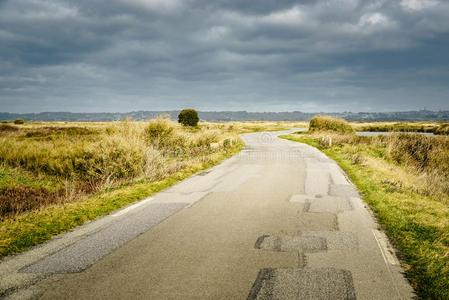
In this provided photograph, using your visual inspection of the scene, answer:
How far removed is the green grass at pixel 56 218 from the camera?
20.9 feet

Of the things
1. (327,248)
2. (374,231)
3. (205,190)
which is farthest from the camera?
(205,190)

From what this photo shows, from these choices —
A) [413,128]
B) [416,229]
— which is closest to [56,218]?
[416,229]

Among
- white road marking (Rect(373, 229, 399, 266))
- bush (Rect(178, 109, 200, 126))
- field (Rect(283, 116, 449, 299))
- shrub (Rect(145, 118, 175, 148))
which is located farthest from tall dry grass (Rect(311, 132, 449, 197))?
bush (Rect(178, 109, 200, 126))

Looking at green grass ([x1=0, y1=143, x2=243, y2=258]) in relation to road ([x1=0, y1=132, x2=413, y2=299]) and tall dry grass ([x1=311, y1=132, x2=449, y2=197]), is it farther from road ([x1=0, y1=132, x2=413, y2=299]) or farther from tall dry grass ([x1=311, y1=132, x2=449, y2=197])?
tall dry grass ([x1=311, y1=132, x2=449, y2=197])

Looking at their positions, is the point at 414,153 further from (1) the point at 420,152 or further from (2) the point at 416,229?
(2) the point at 416,229

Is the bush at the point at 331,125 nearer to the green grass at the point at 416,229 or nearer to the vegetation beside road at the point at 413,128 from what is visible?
the vegetation beside road at the point at 413,128

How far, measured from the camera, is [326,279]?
484 cm

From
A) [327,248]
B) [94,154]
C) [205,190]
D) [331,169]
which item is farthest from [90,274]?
[331,169]

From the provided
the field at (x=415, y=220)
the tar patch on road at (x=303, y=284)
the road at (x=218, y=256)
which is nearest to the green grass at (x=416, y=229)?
the field at (x=415, y=220)

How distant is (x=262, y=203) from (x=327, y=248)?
3.70 m

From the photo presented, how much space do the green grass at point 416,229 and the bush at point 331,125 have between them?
42.2 m

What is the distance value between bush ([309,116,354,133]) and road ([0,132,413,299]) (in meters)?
46.1

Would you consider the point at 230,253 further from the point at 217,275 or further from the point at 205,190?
the point at 205,190

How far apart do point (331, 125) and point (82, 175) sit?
4519 centimetres
